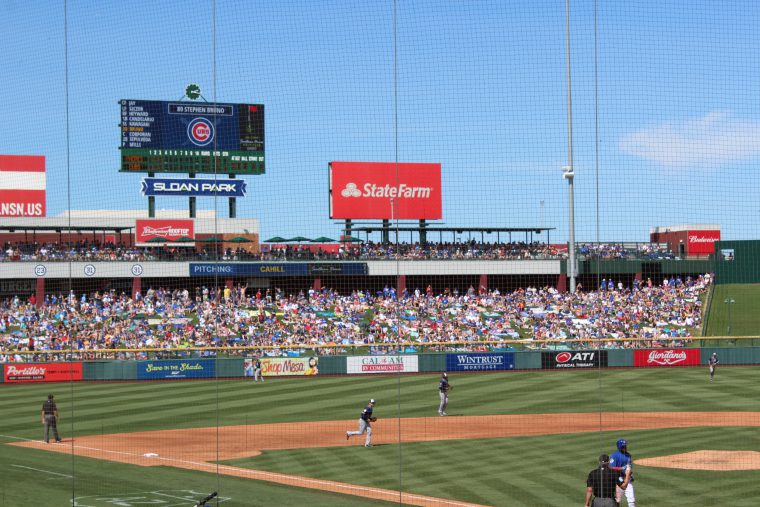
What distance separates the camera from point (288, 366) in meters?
36.6

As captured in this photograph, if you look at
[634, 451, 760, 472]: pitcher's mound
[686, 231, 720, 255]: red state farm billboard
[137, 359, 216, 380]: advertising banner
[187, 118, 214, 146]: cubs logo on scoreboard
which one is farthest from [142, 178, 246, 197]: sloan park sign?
[634, 451, 760, 472]: pitcher's mound

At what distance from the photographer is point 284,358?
36.5 m

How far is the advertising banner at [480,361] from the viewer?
37.8m

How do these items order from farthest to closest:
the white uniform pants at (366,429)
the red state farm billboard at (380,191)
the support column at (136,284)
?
the red state farm billboard at (380,191) → the support column at (136,284) → the white uniform pants at (366,429)

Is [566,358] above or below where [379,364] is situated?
above

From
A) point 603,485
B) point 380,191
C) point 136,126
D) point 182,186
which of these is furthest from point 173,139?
point 603,485

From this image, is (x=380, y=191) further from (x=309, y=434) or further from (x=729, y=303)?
(x=309, y=434)

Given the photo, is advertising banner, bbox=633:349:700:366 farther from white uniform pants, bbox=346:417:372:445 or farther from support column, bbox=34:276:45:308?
support column, bbox=34:276:45:308

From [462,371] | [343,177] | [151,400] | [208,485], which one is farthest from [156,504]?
[343,177]

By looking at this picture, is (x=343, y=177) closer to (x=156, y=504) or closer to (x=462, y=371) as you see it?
(x=462, y=371)

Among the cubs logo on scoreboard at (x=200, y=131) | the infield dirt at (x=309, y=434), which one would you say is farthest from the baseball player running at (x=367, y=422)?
the cubs logo on scoreboard at (x=200, y=131)

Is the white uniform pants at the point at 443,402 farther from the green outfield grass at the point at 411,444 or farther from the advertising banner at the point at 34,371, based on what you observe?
the advertising banner at the point at 34,371

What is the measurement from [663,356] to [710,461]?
65.6 ft

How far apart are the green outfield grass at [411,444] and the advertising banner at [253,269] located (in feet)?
35.4
